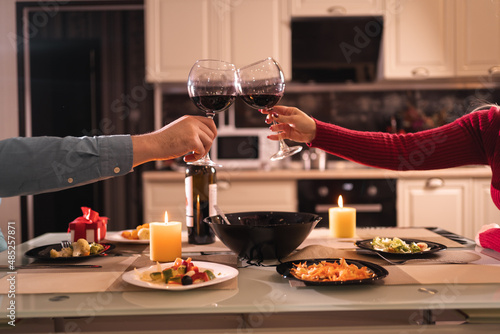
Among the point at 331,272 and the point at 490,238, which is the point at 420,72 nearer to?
the point at 490,238

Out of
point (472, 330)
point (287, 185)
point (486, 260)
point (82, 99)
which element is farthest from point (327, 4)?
point (472, 330)

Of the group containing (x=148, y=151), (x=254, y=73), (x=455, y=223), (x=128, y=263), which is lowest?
(x=455, y=223)

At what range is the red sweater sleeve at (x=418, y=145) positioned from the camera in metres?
1.59

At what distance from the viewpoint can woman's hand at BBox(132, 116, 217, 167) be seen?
3.49ft

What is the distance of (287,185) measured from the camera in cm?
304

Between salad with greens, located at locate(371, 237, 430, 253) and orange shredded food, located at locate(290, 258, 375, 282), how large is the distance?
23cm

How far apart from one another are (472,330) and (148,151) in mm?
700

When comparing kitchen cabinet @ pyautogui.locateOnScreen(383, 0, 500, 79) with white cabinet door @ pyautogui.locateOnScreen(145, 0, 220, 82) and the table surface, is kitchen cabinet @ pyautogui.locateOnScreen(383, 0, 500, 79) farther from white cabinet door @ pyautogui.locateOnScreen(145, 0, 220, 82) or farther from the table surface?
the table surface

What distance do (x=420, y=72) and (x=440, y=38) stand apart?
0.26 metres

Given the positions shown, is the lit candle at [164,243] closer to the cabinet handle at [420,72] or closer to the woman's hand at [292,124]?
the woman's hand at [292,124]

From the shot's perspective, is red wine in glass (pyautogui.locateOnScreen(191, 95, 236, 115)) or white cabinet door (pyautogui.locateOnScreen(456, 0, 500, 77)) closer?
red wine in glass (pyautogui.locateOnScreen(191, 95, 236, 115))

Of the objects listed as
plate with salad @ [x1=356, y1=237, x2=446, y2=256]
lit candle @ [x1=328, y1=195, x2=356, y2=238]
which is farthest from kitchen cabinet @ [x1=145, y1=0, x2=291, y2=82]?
plate with salad @ [x1=356, y1=237, x2=446, y2=256]

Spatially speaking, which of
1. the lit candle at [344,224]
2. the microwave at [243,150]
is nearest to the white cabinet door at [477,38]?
the microwave at [243,150]

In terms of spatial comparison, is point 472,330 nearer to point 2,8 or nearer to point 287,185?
point 287,185
